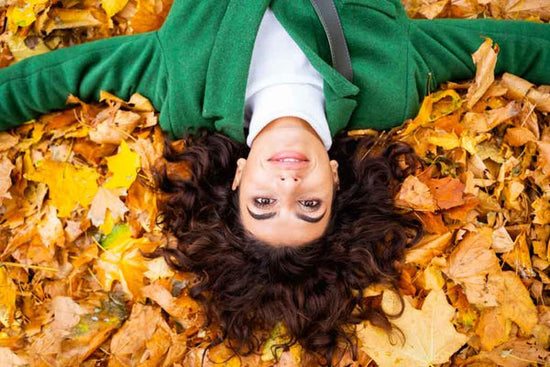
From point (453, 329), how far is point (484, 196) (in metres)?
0.66

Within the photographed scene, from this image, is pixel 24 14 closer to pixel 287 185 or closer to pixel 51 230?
pixel 51 230

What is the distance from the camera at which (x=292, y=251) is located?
2100 mm

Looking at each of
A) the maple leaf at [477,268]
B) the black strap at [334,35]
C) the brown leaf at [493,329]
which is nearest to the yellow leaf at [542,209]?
the maple leaf at [477,268]

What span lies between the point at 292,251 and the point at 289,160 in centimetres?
Result: 44

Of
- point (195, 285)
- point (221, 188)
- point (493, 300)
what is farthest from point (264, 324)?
point (493, 300)

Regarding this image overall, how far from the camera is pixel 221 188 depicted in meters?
2.38

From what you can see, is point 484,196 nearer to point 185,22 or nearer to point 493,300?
point 493,300

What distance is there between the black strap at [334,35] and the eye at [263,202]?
0.66 m

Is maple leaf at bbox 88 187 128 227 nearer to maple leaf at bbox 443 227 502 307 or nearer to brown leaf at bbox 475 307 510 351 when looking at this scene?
maple leaf at bbox 443 227 502 307

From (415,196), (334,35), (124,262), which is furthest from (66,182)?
(415,196)

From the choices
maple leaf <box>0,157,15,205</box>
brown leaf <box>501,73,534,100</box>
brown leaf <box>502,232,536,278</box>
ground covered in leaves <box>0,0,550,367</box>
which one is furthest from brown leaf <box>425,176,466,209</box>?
maple leaf <box>0,157,15,205</box>

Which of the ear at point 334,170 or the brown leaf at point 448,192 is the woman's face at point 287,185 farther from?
the brown leaf at point 448,192

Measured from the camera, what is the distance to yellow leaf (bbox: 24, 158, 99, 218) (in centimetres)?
248

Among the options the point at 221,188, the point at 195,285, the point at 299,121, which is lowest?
the point at 195,285
